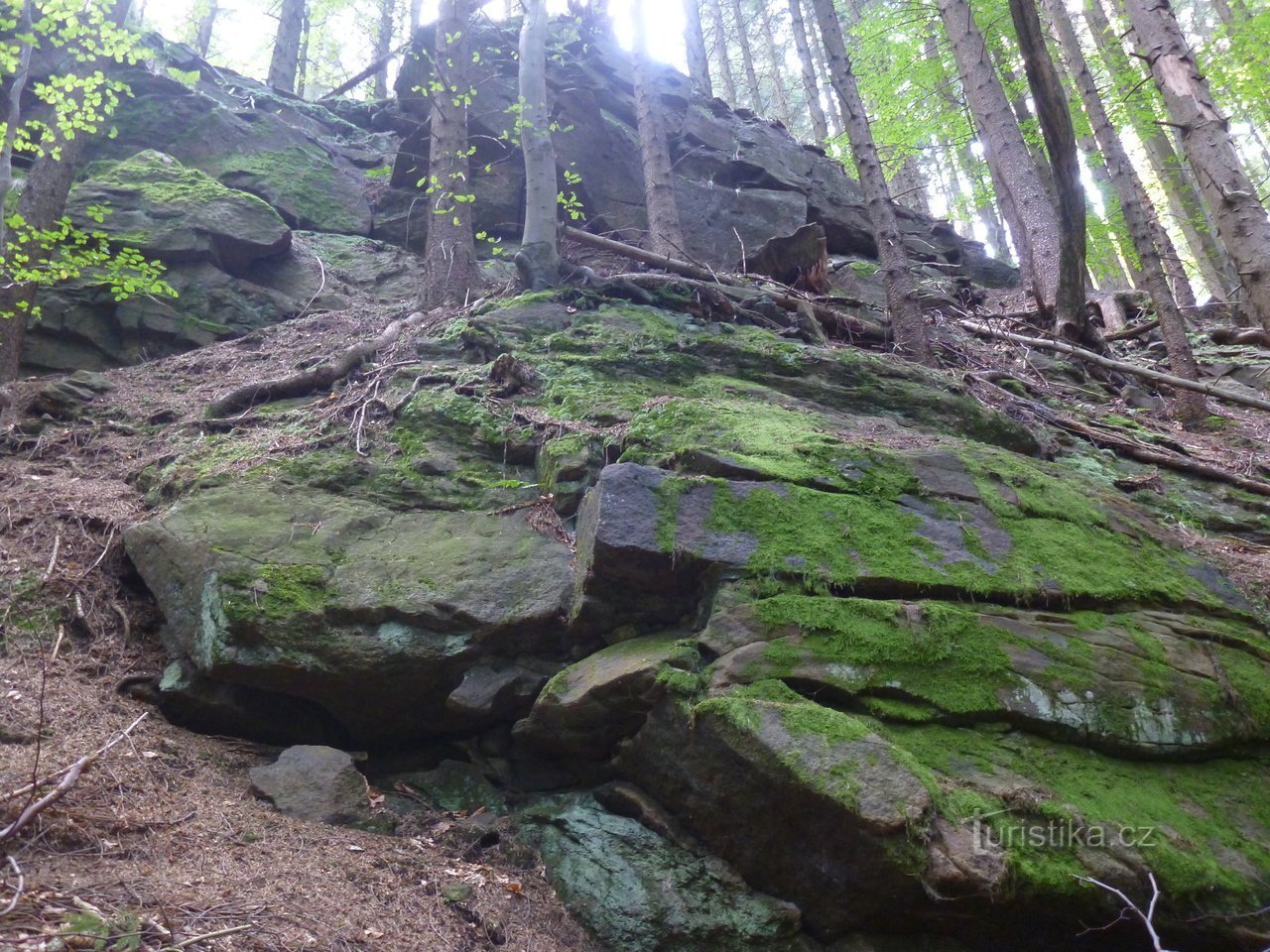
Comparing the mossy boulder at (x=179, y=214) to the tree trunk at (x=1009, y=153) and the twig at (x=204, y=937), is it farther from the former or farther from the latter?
the tree trunk at (x=1009, y=153)

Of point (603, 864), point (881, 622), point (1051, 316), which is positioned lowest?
point (603, 864)

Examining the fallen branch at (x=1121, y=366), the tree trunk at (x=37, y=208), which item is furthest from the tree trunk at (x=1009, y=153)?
the tree trunk at (x=37, y=208)

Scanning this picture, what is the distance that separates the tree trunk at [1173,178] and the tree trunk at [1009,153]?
4.60 metres

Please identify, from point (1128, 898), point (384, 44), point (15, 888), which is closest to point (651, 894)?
point (1128, 898)

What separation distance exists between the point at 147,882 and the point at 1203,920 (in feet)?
13.5

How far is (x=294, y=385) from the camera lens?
7.51m

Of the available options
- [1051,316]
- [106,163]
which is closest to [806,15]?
[1051,316]

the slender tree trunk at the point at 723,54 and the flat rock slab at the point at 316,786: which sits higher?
the slender tree trunk at the point at 723,54

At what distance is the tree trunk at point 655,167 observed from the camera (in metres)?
10.8

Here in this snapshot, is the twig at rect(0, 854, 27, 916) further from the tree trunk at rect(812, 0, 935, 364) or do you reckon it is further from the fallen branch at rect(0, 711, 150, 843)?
the tree trunk at rect(812, 0, 935, 364)

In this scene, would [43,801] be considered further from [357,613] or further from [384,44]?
[384,44]

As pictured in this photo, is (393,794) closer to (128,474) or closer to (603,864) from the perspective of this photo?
(603,864)

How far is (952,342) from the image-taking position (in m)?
9.70

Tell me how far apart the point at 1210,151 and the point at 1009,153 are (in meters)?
2.80
